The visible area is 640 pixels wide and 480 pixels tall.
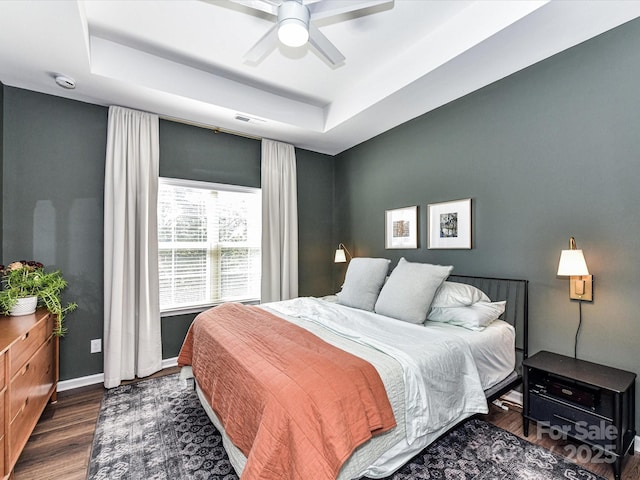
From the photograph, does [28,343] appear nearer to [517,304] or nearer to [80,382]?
[80,382]

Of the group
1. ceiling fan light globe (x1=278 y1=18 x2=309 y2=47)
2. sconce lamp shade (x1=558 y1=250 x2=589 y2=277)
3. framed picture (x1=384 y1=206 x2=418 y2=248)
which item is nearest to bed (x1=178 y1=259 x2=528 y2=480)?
sconce lamp shade (x1=558 y1=250 x2=589 y2=277)

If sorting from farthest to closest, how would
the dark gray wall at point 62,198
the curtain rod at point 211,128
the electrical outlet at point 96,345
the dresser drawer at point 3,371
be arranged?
the curtain rod at point 211,128 → the electrical outlet at point 96,345 → the dark gray wall at point 62,198 → the dresser drawer at point 3,371

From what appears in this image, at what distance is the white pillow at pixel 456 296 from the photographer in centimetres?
242

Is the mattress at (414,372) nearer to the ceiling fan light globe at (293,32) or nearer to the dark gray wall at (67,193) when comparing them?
the dark gray wall at (67,193)

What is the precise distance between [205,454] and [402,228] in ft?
9.15

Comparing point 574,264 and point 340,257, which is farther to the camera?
point 340,257

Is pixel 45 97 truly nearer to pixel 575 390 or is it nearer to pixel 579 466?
pixel 575 390

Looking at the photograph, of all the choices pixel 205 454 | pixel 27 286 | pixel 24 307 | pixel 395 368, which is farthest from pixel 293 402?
pixel 27 286

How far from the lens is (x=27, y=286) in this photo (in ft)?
7.73

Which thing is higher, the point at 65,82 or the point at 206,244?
the point at 65,82

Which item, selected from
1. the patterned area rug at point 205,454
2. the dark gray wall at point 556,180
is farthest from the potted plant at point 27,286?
the dark gray wall at point 556,180

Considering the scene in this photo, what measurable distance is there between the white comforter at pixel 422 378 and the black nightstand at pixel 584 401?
42cm

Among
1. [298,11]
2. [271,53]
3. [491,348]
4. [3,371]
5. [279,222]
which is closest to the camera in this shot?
[3,371]

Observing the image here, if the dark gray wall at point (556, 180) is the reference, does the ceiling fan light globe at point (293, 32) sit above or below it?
above
